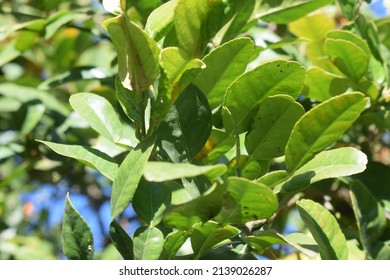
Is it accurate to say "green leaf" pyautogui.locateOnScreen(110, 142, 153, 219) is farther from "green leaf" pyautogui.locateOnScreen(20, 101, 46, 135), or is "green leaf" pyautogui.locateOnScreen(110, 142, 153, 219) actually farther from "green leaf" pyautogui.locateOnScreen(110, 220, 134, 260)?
"green leaf" pyautogui.locateOnScreen(20, 101, 46, 135)

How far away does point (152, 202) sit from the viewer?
79 centimetres

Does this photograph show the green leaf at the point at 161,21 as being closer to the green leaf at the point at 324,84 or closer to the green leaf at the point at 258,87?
the green leaf at the point at 258,87

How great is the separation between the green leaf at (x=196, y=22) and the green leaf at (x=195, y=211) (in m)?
0.18

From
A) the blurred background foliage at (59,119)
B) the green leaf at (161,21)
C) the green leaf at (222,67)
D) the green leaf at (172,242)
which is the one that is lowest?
the blurred background foliage at (59,119)

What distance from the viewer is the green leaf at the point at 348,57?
107 cm

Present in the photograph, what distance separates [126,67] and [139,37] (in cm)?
5

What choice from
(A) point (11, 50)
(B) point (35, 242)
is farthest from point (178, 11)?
(B) point (35, 242)

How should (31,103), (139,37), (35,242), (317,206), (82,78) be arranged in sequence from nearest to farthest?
(139,37)
(317,206)
(82,78)
(31,103)
(35,242)

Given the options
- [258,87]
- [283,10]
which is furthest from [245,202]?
[283,10]

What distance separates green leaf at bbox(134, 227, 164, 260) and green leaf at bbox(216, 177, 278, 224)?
0.24 ft

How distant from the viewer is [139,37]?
0.71m

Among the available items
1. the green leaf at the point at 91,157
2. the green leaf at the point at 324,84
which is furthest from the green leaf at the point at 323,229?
the green leaf at the point at 324,84

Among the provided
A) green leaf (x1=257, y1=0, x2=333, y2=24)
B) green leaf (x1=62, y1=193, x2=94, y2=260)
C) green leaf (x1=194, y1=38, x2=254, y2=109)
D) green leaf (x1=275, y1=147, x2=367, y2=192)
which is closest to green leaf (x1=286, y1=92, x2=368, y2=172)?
green leaf (x1=275, y1=147, x2=367, y2=192)
